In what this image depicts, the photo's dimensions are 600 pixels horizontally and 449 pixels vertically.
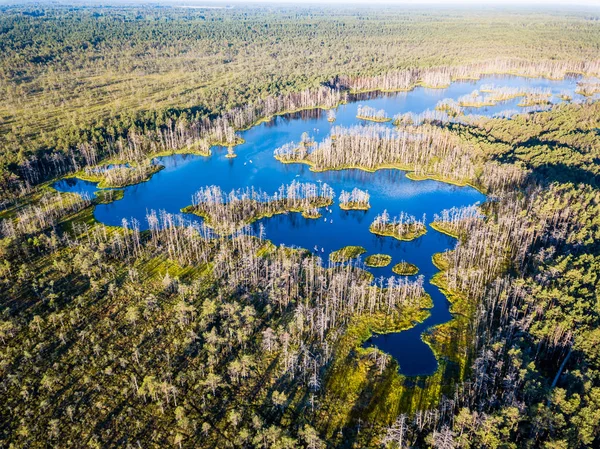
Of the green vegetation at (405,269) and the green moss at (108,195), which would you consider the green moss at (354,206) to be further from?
the green moss at (108,195)

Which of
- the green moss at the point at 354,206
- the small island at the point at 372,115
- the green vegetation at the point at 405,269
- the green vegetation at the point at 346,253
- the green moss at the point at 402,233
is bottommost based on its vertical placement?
the green vegetation at the point at 405,269

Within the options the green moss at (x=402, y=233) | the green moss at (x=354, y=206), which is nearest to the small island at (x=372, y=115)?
the green moss at (x=354, y=206)

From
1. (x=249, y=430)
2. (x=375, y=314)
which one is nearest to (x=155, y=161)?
(x=375, y=314)

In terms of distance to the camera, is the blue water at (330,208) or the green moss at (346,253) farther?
the green moss at (346,253)

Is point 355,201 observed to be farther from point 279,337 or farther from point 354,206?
point 279,337

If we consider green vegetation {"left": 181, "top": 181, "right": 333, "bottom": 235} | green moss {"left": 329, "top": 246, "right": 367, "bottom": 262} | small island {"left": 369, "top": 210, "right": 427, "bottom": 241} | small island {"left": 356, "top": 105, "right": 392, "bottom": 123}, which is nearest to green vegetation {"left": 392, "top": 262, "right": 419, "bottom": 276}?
green moss {"left": 329, "top": 246, "right": 367, "bottom": 262}

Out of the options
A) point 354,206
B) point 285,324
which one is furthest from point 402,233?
point 285,324

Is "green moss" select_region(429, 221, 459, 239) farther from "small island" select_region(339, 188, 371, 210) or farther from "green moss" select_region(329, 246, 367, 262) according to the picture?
"green moss" select_region(329, 246, 367, 262)
